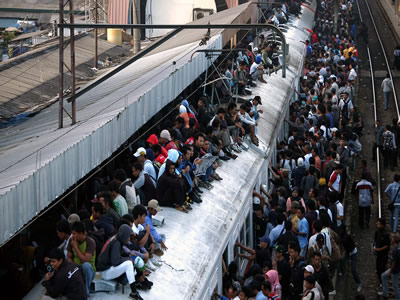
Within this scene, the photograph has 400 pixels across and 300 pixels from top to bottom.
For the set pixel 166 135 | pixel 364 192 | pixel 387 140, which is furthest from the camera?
pixel 387 140

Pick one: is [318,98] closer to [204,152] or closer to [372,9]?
[204,152]

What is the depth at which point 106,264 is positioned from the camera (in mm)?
9375

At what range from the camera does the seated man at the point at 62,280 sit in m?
8.55

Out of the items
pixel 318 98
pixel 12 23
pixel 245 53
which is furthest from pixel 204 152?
pixel 12 23

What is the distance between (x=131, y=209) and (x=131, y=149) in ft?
11.1

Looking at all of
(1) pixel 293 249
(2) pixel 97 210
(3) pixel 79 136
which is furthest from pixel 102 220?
(1) pixel 293 249

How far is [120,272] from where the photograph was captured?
30.5 feet

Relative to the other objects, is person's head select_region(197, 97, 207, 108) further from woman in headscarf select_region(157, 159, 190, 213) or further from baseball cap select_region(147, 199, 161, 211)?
baseball cap select_region(147, 199, 161, 211)

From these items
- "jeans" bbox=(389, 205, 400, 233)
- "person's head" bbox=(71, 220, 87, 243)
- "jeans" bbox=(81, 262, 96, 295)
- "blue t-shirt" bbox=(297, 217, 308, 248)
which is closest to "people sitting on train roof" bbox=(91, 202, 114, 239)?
"person's head" bbox=(71, 220, 87, 243)

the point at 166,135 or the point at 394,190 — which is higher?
the point at 166,135

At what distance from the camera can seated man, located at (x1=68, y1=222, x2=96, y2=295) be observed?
9.03m

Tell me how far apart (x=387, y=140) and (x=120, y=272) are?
15.8 metres

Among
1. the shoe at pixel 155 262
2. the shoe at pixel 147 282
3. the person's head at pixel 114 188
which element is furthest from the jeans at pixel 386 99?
the shoe at pixel 147 282

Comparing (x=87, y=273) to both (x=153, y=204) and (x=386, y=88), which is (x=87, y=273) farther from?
(x=386, y=88)
